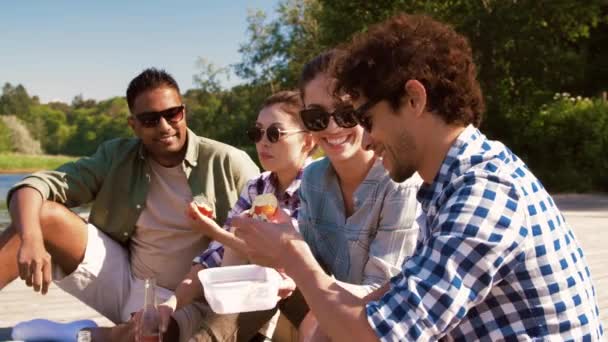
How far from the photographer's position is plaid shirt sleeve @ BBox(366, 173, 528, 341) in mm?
1527

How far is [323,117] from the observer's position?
2.89 metres

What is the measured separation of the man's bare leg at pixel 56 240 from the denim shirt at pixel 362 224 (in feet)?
3.78

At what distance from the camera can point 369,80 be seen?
1.82 m

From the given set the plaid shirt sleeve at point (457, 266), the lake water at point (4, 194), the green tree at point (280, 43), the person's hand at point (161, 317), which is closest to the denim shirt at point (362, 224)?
the person's hand at point (161, 317)

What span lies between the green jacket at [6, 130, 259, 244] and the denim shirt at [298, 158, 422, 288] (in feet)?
2.81

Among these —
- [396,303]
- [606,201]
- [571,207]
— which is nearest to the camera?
[396,303]

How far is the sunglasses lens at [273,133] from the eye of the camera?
11.3 ft

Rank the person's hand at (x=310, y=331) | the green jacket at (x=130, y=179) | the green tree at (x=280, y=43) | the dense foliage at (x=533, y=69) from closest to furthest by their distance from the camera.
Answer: the person's hand at (x=310, y=331) < the green jacket at (x=130, y=179) < the dense foliage at (x=533, y=69) < the green tree at (x=280, y=43)

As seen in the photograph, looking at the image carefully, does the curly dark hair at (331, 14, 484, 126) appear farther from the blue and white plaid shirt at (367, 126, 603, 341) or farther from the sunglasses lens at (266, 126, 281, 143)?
the sunglasses lens at (266, 126, 281, 143)

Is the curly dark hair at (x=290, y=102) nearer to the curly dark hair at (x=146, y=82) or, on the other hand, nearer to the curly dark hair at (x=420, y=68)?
the curly dark hair at (x=146, y=82)

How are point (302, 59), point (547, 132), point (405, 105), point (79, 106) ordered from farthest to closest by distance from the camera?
point (79, 106) < point (302, 59) < point (547, 132) < point (405, 105)

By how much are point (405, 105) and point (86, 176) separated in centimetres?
229

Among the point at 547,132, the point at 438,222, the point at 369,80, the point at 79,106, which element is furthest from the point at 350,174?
the point at 79,106

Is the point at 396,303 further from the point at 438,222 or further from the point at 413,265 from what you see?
the point at 438,222
